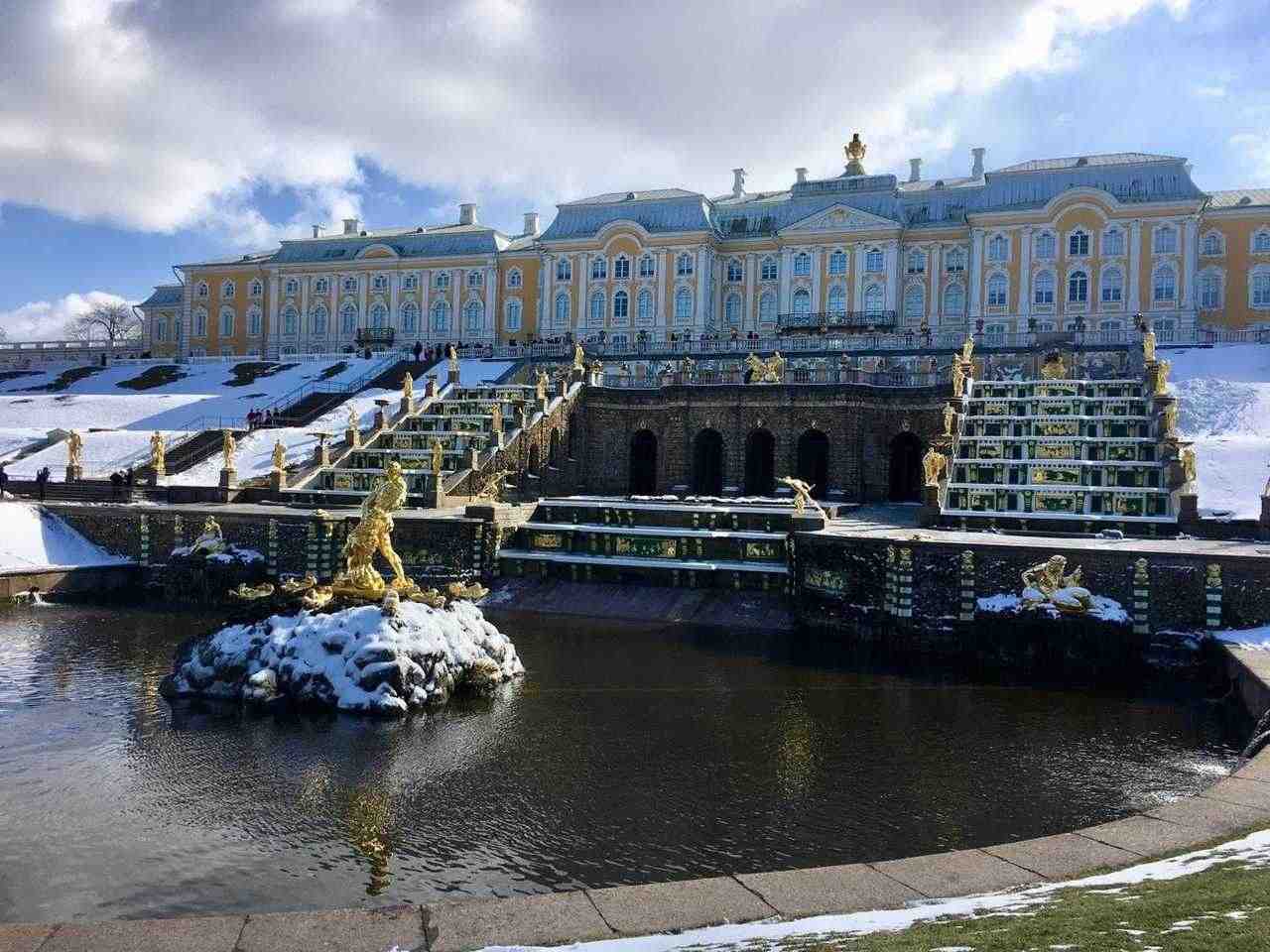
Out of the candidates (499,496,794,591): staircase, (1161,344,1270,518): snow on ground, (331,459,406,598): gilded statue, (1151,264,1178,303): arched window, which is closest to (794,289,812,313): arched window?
(1151,264,1178,303): arched window

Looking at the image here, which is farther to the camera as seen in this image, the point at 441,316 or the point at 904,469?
the point at 441,316

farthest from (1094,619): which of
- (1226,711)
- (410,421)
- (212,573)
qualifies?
(410,421)

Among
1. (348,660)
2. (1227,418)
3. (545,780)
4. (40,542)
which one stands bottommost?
(545,780)

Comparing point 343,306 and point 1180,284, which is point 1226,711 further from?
point 343,306

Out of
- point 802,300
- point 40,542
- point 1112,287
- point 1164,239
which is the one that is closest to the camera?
point 40,542

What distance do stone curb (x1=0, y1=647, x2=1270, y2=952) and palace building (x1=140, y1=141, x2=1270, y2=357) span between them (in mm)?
47187

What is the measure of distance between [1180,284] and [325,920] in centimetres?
6189

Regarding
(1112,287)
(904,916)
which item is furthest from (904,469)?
(904,916)

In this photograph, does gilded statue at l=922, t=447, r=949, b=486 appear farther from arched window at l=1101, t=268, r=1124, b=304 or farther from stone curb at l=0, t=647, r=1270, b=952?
arched window at l=1101, t=268, r=1124, b=304

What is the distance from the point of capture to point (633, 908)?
317 inches

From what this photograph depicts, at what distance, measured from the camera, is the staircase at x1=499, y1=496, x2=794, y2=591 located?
27.5 metres

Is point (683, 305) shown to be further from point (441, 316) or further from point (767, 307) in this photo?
point (441, 316)

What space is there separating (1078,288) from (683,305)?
24.7 meters

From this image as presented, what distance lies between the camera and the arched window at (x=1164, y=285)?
2290 inches
